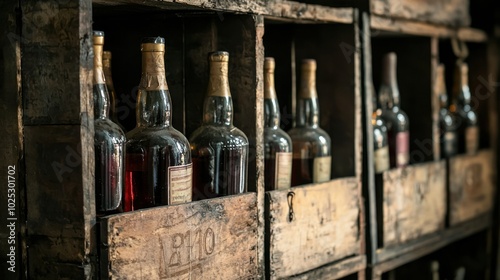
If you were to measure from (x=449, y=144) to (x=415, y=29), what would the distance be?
49 centimetres

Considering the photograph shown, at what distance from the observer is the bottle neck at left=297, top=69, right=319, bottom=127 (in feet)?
5.78

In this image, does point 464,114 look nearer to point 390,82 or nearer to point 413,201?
point 390,82

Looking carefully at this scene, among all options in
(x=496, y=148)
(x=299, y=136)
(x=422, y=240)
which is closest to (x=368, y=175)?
(x=299, y=136)

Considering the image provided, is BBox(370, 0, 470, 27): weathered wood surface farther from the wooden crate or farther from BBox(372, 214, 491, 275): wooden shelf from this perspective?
BBox(372, 214, 491, 275): wooden shelf

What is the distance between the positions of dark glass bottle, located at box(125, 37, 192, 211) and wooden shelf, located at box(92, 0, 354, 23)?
82 mm

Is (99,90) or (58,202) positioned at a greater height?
(99,90)

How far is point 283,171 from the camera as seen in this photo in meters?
1.64

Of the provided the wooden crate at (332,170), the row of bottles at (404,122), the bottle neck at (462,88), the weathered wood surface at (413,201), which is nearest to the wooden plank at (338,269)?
the wooden crate at (332,170)

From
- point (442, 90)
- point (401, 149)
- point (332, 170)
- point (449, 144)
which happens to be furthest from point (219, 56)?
point (442, 90)

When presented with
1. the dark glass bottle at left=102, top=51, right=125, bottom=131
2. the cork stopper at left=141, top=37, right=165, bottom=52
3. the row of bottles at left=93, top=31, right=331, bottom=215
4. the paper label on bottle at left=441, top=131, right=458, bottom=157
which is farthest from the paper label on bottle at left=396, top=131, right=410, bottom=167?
the cork stopper at left=141, top=37, right=165, bottom=52

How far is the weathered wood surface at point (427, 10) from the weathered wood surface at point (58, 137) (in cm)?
97

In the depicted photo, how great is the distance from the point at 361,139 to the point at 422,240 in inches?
17.3

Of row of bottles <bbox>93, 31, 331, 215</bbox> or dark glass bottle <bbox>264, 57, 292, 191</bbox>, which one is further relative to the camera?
dark glass bottle <bbox>264, 57, 292, 191</bbox>

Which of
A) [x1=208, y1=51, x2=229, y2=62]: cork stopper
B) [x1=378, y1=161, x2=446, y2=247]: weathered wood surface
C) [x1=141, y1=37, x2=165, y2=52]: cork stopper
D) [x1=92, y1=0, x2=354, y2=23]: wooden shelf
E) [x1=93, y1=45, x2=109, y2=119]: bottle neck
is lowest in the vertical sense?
[x1=378, y1=161, x2=446, y2=247]: weathered wood surface
